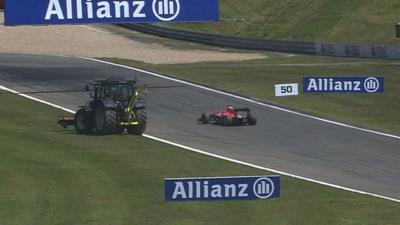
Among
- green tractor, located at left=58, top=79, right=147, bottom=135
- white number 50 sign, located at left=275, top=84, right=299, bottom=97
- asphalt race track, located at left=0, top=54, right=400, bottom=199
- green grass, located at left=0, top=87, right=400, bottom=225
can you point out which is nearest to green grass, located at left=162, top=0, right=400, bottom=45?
white number 50 sign, located at left=275, top=84, right=299, bottom=97

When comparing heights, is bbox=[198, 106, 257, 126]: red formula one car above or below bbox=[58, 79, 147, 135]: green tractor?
below

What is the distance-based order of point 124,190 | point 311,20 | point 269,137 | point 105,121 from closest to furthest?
point 124,190, point 105,121, point 269,137, point 311,20

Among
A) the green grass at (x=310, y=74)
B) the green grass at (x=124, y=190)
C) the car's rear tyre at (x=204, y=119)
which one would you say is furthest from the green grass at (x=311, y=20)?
the green grass at (x=124, y=190)

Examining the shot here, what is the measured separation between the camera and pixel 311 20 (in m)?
83.1

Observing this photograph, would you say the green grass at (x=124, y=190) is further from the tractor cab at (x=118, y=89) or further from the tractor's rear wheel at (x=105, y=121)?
the tractor cab at (x=118, y=89)

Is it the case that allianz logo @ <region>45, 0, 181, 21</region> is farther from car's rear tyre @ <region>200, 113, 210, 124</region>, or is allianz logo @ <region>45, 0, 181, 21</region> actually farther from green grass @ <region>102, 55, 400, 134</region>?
green grass @ <region>102, 55, 400, 134</region>

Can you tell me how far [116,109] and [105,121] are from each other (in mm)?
498

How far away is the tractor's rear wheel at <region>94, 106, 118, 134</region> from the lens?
110 feet

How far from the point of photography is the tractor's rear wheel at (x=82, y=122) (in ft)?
114

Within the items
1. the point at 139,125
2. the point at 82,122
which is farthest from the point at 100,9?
the point at 82,122

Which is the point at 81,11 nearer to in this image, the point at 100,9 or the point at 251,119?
the point at 100,9

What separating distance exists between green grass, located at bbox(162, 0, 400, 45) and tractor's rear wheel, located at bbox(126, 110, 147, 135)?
40498mm

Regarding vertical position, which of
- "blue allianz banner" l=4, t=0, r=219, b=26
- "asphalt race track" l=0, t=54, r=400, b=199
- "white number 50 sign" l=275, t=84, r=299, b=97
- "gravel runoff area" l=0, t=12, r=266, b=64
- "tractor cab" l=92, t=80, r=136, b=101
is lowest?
"asphalt race track" l=0, t=54, r=400, b=199

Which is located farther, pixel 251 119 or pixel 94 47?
pixel 94 47
